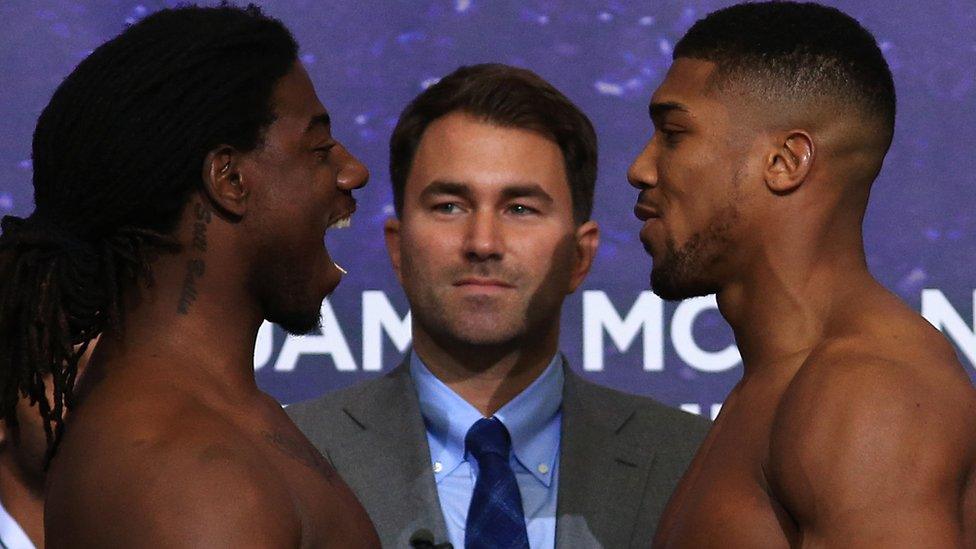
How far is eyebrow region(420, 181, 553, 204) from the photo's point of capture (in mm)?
2314

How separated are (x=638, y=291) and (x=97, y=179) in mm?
1454

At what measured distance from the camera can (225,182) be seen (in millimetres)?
1539

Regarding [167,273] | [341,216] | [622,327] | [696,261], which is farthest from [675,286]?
[622,327]

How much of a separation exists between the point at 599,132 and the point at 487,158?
51 cm

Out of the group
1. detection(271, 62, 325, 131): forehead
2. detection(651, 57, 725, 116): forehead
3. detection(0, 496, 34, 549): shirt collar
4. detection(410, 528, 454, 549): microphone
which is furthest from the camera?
detection(0, 496, 34, 549): shirt collar

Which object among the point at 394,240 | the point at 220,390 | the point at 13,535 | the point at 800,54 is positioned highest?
the point at 800,54

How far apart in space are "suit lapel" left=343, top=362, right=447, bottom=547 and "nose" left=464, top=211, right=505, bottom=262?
0.77 feet

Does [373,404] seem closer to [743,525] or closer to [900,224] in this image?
[743,525]

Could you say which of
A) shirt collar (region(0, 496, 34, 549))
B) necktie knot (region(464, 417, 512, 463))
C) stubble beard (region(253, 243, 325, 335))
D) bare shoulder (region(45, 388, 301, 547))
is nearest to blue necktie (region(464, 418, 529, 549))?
necktie knot (region(464, 417, 512, 463))

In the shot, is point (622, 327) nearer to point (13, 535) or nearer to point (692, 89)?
point (692, 89)

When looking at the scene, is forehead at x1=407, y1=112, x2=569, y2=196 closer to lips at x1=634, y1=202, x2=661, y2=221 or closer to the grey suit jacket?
the grey suit jacket

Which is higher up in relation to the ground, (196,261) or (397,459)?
(196,261)

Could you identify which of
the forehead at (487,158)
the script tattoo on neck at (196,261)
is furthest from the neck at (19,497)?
the script tattoo on neck at (196,261)

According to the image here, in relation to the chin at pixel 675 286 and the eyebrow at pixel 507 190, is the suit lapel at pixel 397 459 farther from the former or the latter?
the chin at pixel 675 286
